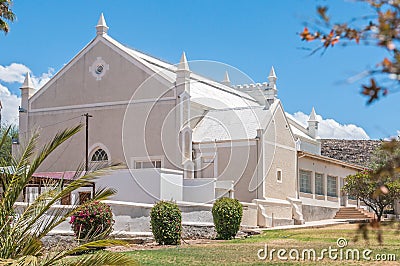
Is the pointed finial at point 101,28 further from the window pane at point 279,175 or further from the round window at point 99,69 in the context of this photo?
the window pane at point 279,175

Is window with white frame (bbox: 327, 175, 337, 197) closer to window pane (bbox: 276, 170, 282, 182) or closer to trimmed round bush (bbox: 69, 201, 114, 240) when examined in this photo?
window pane (bbox: 276, 170, 282, 182)

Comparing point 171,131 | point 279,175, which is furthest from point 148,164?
point 279,175

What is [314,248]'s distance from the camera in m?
19.6

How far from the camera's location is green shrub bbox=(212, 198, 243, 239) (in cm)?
2619

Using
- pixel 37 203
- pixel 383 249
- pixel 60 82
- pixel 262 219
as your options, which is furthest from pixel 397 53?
pixel 60 82

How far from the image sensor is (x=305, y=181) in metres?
42.5

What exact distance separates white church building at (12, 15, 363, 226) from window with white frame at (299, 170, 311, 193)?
27 centimetres

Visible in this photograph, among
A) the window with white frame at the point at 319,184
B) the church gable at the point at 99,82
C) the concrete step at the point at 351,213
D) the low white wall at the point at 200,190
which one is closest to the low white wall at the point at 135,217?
the low white wall at the point at 200,190

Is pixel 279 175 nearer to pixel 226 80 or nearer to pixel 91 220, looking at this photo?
pixel 226 80

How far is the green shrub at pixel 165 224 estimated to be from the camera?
2328cm

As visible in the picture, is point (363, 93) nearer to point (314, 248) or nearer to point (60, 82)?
point (314, 248)

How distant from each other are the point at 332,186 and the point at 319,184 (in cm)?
250

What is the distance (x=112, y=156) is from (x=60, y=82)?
6.32m

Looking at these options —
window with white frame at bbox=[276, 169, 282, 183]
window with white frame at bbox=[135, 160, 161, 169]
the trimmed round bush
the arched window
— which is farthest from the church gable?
the trimmed round bush
